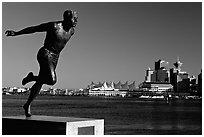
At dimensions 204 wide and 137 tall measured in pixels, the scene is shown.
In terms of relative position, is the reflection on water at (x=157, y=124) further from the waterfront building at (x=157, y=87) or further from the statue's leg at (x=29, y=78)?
the waterfront building at (x=157, y=87)

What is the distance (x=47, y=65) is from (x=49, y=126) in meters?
0.86

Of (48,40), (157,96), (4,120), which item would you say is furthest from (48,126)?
(157,96)

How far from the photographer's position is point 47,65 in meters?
5.96

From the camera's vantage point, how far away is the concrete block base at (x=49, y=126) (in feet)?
18.3

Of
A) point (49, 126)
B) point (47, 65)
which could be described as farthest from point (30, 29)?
point (49, 126)

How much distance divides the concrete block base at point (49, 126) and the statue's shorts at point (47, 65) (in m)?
0.54

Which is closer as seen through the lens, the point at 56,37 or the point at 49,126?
the point at 49,126

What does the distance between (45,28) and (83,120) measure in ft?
4.50

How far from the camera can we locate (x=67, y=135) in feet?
18.0

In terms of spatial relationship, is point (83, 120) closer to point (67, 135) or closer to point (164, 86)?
point (67, 135)

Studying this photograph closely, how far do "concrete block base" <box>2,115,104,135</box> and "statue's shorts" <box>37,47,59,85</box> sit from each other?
542 mm

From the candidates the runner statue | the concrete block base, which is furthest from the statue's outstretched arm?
the concrete block base

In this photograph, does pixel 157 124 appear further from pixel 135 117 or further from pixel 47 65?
pixel 47 65

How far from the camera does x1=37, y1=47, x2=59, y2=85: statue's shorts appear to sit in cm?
591
